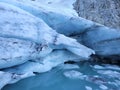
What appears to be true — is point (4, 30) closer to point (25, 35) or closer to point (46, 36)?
point (25, 35)

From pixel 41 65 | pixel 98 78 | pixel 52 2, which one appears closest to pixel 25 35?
pixel 41 65

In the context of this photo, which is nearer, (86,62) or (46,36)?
(46,36)

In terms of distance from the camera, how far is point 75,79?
3.62 meters

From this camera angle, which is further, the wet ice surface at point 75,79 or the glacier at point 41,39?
the wet ice surface at point 75,79

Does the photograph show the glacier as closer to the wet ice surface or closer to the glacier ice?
the glacier ice

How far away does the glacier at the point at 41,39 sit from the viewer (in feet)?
10.4

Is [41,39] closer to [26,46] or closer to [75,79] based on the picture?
[26,46]

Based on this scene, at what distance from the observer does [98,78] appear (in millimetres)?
3688

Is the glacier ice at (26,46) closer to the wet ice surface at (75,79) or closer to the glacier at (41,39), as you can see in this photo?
the glacier at (41,39)

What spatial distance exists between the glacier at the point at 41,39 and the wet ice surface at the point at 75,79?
0.11 metres

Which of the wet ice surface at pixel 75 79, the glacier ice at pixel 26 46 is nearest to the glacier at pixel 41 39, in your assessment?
the glacier ice at pixel 26 46

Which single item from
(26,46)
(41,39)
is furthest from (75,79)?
(26,46)

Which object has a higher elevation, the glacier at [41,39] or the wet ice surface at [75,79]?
the glacier at [41,39]

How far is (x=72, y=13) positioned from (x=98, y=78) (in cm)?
129
